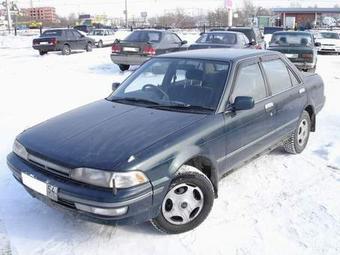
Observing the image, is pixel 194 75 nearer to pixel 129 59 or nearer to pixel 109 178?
pixel 109 178

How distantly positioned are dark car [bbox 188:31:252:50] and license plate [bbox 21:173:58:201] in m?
9.96

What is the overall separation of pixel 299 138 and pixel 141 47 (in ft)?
30.4

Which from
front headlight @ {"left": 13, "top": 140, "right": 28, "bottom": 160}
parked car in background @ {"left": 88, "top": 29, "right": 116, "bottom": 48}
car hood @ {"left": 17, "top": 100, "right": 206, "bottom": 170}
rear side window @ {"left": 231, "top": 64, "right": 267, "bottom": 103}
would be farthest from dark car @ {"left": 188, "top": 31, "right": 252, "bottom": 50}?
parked car in background @ {"left": 88, "top": 29, "right": 116, "bottom": 48}

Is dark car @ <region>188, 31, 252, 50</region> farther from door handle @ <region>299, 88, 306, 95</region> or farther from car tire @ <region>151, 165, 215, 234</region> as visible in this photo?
car tire @ <region>151, 165, 215, 234</region>

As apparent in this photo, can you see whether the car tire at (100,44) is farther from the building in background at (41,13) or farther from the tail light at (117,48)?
the building in background at (41,13)

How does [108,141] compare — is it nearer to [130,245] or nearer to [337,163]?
[130,245]

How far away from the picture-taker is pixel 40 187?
3518 millimetres

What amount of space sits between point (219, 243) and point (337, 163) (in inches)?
103

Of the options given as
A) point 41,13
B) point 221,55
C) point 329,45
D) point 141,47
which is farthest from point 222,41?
point 41,13

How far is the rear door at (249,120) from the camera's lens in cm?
423

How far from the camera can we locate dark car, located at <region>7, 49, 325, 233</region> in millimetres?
3275

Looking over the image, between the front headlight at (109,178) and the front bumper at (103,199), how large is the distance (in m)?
0.04

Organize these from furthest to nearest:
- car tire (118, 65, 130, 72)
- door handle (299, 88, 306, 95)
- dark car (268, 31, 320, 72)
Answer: car tire (118, 65, 130, 72), dark car (268, 31, 320, 72), door handle (299, 88, 306, 95)

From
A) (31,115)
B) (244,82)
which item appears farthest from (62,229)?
(31,115)
